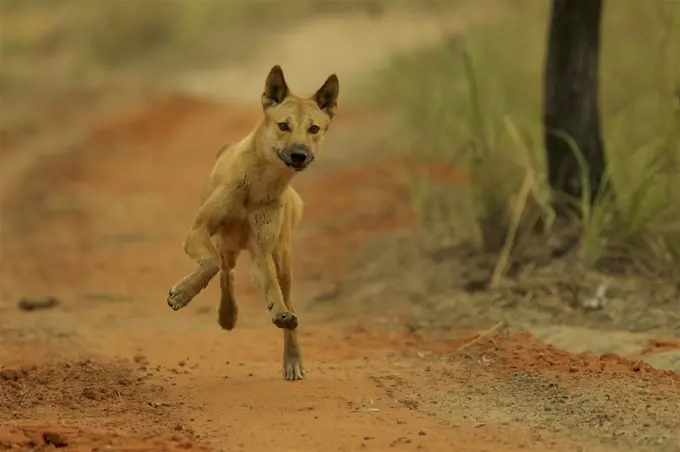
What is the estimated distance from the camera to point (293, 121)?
18.6ft

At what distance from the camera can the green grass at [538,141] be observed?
27.8 feet

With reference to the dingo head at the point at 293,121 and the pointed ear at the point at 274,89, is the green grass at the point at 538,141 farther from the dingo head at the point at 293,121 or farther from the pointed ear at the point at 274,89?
the pointed ear at the point at 274,89

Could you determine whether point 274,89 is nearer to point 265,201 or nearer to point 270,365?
point 265,201

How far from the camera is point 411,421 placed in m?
5.14

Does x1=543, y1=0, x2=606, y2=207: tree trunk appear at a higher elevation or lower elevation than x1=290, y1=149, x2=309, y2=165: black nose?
higher

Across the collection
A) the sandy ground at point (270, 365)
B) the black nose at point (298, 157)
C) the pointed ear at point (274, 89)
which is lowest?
the sandy ground at point (270, 365)

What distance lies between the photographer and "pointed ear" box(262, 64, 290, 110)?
19.1 feet

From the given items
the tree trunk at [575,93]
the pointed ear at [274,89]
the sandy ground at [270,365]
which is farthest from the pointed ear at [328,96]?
the tree trunk at [575,93]

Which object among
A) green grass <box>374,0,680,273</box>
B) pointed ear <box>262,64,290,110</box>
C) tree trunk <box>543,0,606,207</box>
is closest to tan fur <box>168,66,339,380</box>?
pointed ear <box>262,64,290,110</box>

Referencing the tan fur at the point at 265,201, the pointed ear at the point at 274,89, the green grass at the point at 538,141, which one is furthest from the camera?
the green grass at the point at 538,141

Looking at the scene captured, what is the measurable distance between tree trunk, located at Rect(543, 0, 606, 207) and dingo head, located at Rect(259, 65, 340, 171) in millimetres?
3359

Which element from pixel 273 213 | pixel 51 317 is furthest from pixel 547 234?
pixel 51 317

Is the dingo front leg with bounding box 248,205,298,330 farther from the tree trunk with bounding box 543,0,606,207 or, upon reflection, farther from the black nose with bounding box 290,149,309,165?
the tree trunk with bounding box 543,0,606,207

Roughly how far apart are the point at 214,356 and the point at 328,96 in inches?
82.9
